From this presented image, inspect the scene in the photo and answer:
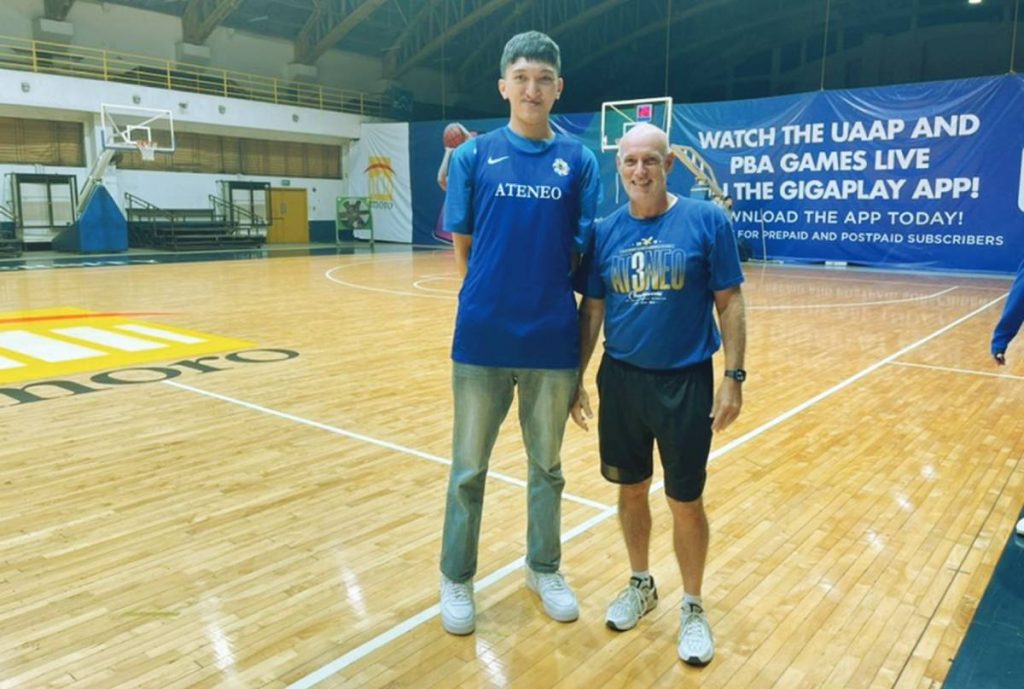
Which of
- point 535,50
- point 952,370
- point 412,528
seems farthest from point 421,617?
point 952,370

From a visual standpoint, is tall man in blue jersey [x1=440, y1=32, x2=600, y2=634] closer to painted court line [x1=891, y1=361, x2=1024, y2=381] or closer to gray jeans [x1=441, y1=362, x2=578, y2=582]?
gray jeans [x1=441, y1=362, x2=578, y2=582]

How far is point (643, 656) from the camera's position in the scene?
232 centimetres

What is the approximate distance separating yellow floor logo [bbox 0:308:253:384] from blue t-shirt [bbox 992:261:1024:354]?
5819 millimetres

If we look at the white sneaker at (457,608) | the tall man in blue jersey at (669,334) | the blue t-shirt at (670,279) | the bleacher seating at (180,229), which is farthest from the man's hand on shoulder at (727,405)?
the bleacher seating at (180,229)

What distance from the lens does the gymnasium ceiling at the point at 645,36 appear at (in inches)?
768

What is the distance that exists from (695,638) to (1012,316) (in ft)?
5.83

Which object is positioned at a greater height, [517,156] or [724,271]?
[517,156]

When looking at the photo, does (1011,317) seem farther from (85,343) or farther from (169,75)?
(169,75)

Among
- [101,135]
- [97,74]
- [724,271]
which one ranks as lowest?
[724,271]

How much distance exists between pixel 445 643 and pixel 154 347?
18.5 ft

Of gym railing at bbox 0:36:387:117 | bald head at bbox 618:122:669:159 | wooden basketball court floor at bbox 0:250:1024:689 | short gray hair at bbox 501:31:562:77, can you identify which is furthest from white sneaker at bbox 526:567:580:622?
gym railing at bbox 0:36:387:117

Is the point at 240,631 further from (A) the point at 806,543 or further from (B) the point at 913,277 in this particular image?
(B) the point at 913,277

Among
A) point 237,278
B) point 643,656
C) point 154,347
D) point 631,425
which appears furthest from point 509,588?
point 237,278

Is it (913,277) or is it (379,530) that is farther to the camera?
(913,277)
